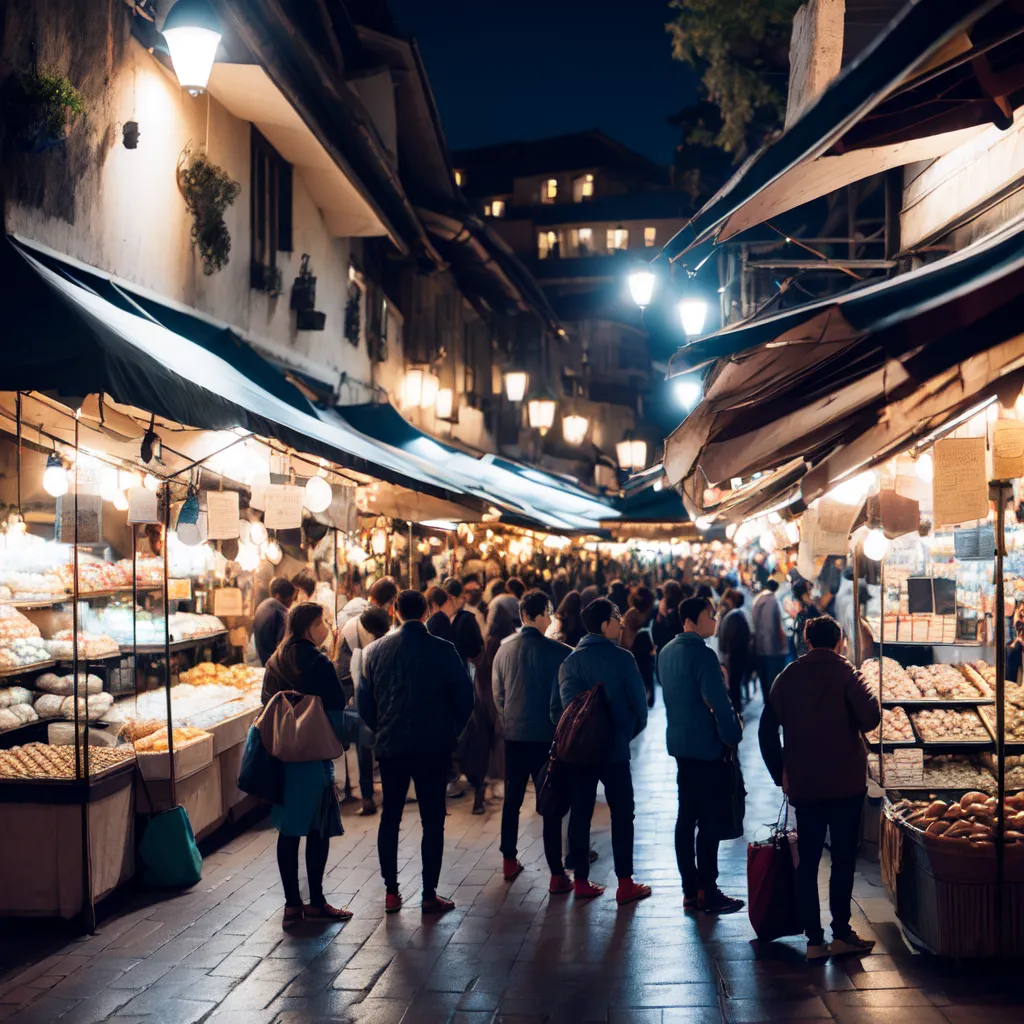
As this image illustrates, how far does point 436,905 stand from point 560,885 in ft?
3.26

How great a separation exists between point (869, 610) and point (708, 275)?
10146 millimetres

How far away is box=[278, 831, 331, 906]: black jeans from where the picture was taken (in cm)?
778

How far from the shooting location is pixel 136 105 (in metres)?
10.3

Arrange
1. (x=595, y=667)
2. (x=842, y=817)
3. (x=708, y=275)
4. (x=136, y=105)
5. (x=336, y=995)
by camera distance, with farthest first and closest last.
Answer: (x=708, y=275) → (x=136, y=105) → (x=595, y=667) → (x=842, y=817) → (x=336, y=995)

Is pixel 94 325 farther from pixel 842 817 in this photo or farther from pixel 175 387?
pixel 842 817

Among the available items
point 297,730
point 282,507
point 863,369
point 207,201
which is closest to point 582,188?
point 207,201

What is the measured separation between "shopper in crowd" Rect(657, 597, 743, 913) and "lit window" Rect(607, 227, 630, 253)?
→ 150 feet

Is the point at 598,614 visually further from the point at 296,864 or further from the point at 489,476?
the point at 489,476

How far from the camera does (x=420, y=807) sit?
795 centimetres

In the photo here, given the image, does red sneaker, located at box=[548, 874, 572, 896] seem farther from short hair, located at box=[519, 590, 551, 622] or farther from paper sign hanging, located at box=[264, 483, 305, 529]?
paper sign hanging, located at box=[264, 483, 305, 529]

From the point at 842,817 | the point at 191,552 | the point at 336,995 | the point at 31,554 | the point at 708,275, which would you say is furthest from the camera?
the point at 708,275

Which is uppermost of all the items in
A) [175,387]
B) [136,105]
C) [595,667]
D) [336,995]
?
[136,105]

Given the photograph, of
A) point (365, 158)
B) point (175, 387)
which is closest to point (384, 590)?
point (175, 387)

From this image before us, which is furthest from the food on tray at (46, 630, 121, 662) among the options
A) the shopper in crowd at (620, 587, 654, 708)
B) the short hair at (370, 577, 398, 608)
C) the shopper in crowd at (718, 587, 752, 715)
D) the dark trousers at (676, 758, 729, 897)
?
the shopper in crowd at (718, 587, 752, 715)
